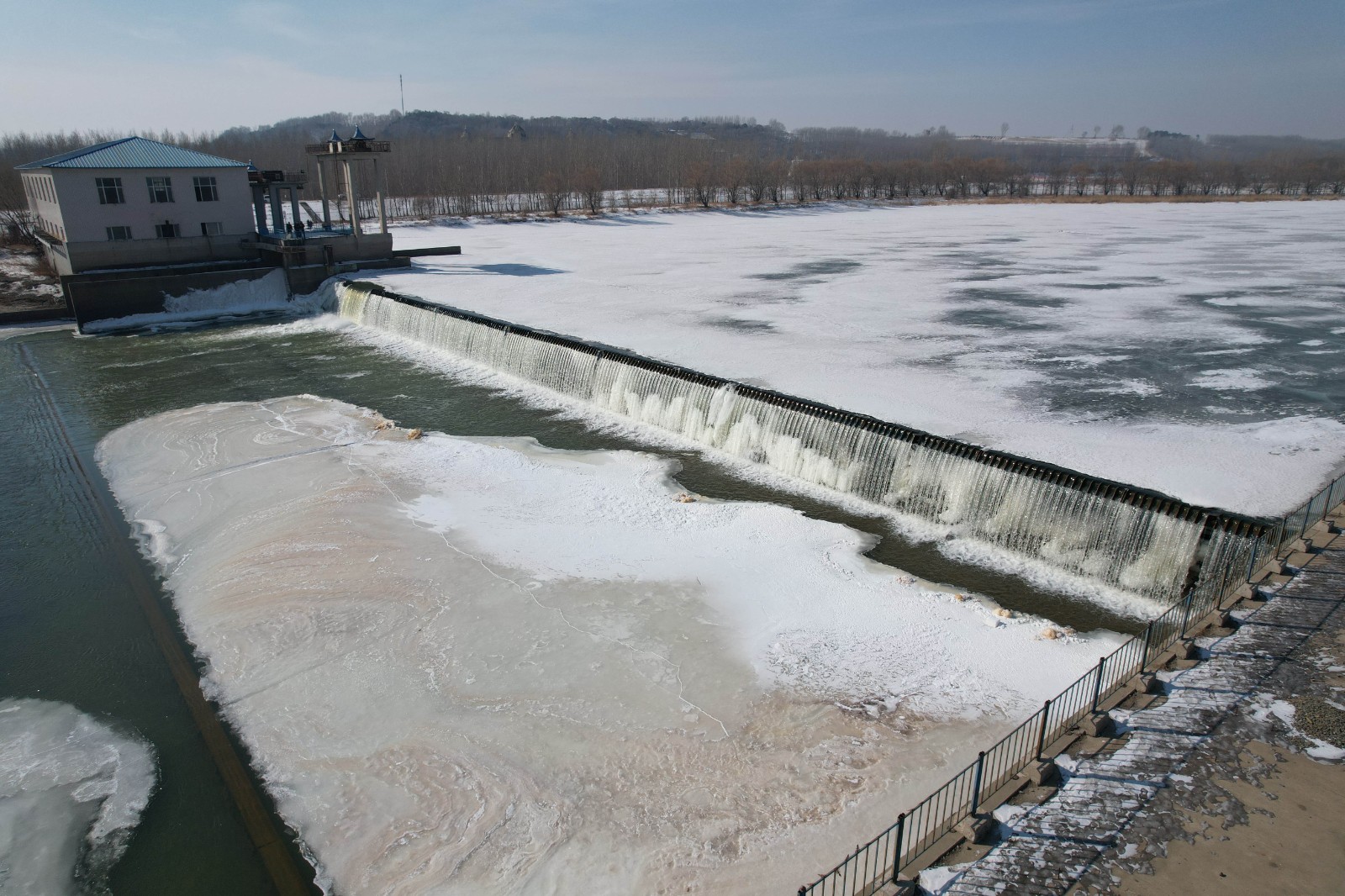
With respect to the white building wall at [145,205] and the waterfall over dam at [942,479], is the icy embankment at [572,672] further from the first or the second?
the white building wall at [145,205]

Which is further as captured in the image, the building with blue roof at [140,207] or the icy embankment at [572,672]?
the building with blue roof at [140,207]

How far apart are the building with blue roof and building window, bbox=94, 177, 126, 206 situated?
34 mm

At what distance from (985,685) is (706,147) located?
11300cm

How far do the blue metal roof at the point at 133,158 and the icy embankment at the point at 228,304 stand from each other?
18.8 feet

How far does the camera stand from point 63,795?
8789mm

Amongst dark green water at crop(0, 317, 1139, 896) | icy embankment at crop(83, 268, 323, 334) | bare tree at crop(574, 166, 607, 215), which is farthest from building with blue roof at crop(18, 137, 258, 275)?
bare tree at crop(574, 166, 607, 215)

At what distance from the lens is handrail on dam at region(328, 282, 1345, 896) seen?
786cm

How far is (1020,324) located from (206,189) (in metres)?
33.2

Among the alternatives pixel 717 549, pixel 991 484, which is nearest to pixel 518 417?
pixel 717 549

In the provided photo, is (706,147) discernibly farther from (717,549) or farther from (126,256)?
(717,549)

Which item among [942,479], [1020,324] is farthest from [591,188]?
[942,479]

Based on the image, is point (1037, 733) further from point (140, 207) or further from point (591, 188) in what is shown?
point (591, 188)

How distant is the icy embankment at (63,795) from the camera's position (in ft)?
26.0

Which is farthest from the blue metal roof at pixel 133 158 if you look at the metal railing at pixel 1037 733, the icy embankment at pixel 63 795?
the metal railing at pixel 1037 733
